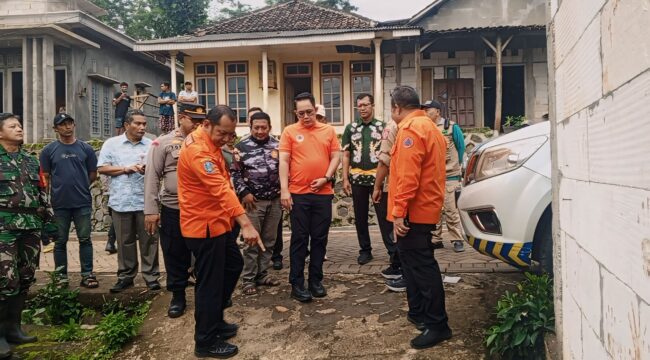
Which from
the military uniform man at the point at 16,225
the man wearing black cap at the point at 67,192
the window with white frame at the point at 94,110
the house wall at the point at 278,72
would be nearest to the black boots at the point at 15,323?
the military uniform man at the point at 16,225

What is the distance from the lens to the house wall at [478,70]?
49.9ft

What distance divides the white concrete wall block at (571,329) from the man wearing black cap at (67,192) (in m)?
4.65

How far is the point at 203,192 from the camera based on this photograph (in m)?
3.88

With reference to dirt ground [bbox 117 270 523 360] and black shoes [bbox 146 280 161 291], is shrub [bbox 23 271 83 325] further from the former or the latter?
dirt ground [bbox 117 270 523 360]

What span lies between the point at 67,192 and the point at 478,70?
42.5ft

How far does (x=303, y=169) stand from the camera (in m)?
4.80

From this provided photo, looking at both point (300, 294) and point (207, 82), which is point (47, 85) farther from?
point (300, 294)

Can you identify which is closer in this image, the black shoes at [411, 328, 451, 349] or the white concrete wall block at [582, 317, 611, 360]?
the white concrete wall block at [582, 317, 611, 360]

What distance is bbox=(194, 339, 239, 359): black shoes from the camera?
3.85 m

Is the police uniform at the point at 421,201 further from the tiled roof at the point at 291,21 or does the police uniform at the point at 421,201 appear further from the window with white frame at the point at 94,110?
the window with white frame at the point at 94,110

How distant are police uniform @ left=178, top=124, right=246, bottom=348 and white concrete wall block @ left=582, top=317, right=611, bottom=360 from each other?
2435mm

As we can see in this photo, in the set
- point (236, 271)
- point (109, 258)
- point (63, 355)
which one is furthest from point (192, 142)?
point (109, 258)

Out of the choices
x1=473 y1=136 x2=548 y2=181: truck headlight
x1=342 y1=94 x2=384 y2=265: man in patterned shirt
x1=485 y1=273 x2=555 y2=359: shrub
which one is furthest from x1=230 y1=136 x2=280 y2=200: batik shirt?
x1=485 y1=273 x2=555 y2=359: shrub

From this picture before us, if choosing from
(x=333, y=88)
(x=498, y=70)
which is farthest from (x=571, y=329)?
(x=333, y=88)
